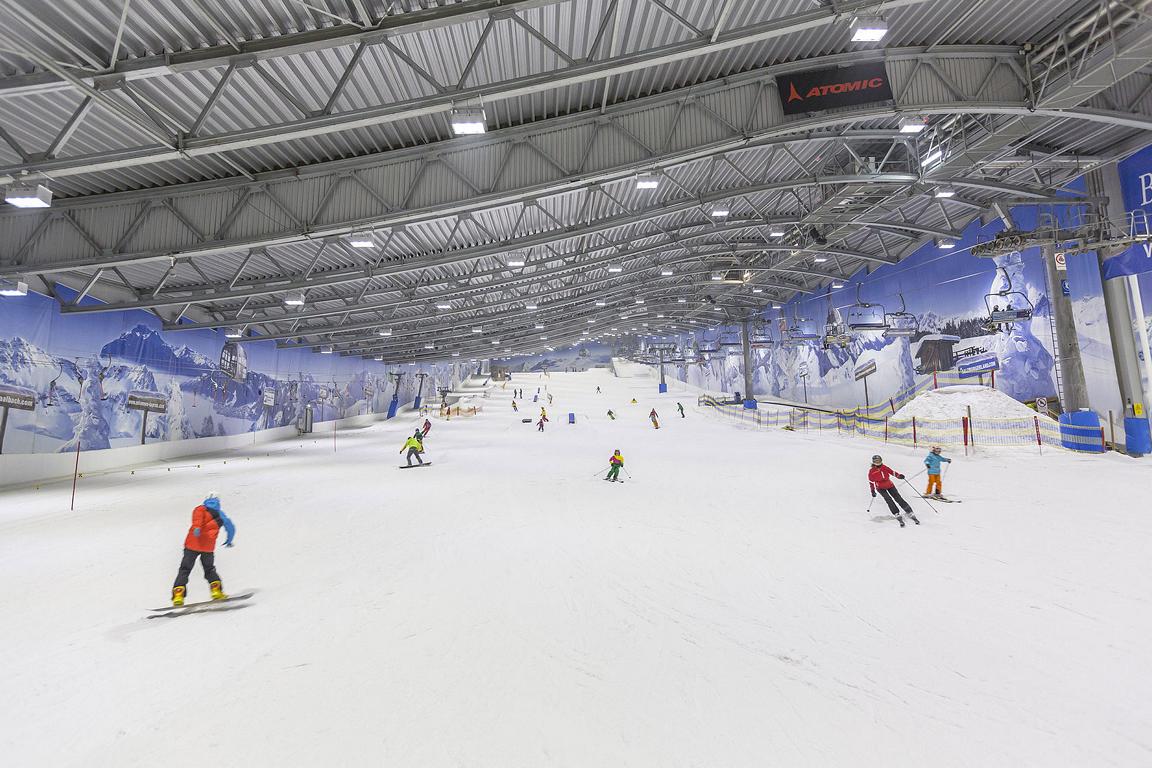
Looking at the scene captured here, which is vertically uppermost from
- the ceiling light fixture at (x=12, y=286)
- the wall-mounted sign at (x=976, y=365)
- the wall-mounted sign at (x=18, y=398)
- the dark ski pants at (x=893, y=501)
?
the ceiling light fixture at (x=12, y=286)

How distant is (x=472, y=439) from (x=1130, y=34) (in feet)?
96.3

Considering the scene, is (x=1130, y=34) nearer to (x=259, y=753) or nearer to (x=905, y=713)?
(x=905, y=713)

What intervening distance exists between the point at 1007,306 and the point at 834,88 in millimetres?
17620

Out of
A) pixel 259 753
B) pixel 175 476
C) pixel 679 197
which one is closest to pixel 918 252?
pixel 679 197

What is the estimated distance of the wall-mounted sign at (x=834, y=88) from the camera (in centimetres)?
1174

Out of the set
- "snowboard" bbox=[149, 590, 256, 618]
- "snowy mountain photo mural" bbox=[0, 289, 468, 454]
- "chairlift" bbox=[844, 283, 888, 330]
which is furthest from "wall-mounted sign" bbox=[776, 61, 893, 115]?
"snowy mountain photo mural" bbox=[0, 289, 468, 454]

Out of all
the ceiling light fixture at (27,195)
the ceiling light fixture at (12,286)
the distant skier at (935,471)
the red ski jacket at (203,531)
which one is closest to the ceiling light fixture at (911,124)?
the distant skier at (935,471)

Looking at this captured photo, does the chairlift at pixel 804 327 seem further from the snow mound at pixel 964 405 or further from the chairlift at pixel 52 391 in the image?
the chairlift at pixel 52 391

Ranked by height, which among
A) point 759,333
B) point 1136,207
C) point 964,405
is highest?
point 759,333

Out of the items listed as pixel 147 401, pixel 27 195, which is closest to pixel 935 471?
pixel 27 195

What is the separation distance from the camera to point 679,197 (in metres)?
18.6

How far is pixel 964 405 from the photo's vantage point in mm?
21906

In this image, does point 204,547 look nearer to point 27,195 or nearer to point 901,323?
point 27,195

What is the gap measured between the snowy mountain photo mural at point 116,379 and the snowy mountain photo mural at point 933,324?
125 feet
